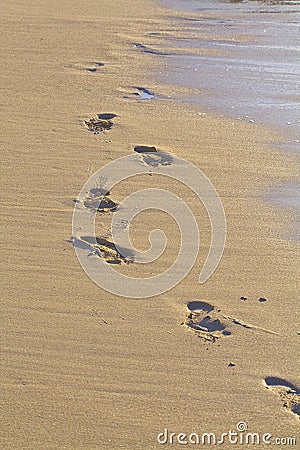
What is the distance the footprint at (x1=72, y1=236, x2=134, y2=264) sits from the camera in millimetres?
3775

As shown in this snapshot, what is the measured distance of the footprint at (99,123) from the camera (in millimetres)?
5359

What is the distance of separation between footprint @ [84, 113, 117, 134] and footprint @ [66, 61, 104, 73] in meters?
1.27

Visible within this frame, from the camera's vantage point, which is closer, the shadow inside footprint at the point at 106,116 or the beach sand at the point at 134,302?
the beach sand at the point at 134,302

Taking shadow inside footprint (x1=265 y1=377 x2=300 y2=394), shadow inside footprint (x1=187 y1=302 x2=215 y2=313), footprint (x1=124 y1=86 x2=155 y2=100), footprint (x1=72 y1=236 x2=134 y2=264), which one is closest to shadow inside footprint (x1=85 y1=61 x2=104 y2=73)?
footprint (x1=124 y1=86 x2=155 y2=100)

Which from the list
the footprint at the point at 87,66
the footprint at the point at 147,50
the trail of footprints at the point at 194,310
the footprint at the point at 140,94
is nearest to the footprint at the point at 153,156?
the trail of footprints at the point at 194,310

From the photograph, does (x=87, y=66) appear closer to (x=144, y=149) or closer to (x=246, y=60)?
(x=246, y=60)

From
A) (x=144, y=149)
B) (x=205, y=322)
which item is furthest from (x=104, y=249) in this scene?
(x=144, y=149)

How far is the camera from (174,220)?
4.18m

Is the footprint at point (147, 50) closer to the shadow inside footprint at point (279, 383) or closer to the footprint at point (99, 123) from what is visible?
the footprint at point (99, 123)

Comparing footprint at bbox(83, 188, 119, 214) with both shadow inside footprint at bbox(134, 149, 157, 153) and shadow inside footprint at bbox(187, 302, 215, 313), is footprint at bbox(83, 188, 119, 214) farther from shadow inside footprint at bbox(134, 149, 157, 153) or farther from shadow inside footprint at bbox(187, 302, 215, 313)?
shadow inside footprint at bbox(187, 302, 215, 313)

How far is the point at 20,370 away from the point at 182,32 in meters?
6.11

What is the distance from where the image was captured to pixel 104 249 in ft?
12.6

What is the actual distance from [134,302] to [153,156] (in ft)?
5.75

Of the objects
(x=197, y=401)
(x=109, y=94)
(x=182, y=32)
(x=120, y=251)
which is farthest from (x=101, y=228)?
(x=182, y=32)
